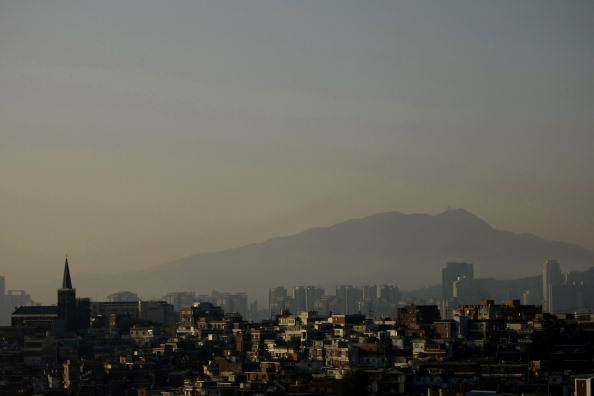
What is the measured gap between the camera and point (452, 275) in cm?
12581

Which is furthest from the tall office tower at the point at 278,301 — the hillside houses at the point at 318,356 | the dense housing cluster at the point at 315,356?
the hillside houses at the point at 318,356

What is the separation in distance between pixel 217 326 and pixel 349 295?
163ft

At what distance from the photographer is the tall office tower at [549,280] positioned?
112m

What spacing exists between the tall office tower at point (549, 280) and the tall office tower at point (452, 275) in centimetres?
481

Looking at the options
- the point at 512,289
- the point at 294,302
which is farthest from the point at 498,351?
the point at 512,289

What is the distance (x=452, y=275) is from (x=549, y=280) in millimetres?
6214

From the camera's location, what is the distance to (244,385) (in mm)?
47500

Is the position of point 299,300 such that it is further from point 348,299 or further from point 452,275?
point 452,275

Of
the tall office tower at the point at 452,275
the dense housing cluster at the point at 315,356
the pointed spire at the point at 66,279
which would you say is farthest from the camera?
the tall office tower at the point at 452,275

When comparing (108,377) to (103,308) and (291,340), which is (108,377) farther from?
(103,308)

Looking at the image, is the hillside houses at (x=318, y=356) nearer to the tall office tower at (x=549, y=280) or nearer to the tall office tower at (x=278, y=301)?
the tall office tower at (x=278, y=301)

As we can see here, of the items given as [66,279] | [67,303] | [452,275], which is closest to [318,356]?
[67,303]

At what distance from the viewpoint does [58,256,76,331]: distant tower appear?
253ft

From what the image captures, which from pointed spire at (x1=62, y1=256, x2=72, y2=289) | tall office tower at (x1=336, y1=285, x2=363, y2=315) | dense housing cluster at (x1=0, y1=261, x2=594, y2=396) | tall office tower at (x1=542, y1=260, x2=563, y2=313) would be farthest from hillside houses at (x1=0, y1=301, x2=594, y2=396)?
tall office tower at (x1=542, y1=260, x2=563, y2=313)
